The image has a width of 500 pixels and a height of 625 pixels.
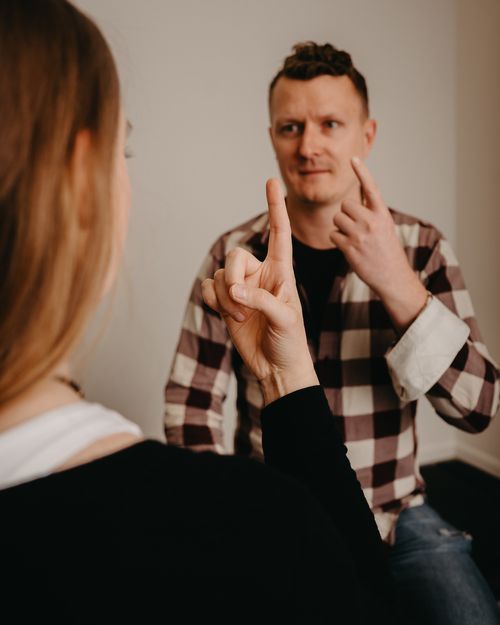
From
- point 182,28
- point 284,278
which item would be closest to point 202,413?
point 284,278

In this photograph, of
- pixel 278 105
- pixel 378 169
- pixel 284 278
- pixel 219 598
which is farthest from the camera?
pixel 378 169

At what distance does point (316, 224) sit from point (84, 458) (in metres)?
0.88

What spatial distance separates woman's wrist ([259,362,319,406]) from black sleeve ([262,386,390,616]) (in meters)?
0.03

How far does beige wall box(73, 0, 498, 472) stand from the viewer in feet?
5.43

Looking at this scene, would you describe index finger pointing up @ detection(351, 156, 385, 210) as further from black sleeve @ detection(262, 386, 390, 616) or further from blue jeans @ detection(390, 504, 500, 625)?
blue jeans @ detection(390, 504, 500, 625)

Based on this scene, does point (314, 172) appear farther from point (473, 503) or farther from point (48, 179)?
point (473, 503)

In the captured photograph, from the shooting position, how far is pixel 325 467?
0.51m

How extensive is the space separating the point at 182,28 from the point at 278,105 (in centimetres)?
76

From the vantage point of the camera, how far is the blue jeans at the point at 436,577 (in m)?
0.84

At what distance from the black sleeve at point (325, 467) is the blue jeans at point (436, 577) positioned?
41 cm

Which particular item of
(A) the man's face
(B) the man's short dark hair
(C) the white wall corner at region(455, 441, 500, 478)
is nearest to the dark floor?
(C) the white wall corner at region(455, 441, 500, 478)

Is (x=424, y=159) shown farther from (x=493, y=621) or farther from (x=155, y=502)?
(x=155, y=502)

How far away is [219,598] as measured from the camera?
1.11 ft

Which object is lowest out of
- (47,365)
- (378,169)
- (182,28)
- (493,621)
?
(493,621)
